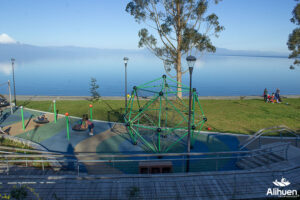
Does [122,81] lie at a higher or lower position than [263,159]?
higher

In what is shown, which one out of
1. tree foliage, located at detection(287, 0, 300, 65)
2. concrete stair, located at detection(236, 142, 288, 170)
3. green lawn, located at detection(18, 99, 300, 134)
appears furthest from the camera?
tree foliage, located at detection(287, 0, 300, 65)

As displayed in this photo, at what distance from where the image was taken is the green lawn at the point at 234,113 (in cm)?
1820

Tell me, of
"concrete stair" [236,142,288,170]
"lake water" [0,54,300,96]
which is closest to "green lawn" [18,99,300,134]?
"concrete stair" [236,142,288,170]

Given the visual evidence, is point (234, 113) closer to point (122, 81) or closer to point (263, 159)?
point (263, 159)

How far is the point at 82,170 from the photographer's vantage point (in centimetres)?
1097

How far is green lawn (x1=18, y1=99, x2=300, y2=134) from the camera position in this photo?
59.7 feet

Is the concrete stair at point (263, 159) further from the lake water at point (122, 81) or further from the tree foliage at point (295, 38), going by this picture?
the lake water at point (122, 81)

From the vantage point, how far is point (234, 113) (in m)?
22.0

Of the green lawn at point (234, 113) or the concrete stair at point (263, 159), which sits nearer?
the concrete stair at point (263, 159)

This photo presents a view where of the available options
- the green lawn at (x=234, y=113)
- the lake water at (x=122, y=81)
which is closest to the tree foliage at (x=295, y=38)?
the green lawn at (x=234, y=113)

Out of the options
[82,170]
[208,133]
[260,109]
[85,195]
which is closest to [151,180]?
[85,195]

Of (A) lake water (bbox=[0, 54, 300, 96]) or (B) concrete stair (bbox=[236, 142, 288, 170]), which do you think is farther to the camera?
(A) lake water (bbox=[0, 54, 300, 96])

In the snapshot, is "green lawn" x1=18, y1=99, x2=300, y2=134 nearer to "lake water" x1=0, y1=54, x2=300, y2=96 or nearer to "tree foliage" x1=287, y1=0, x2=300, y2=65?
"tree foliage" x1=287, y1=0, x2=300, y2=65

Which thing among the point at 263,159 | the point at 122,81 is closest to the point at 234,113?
the point at 263,159
